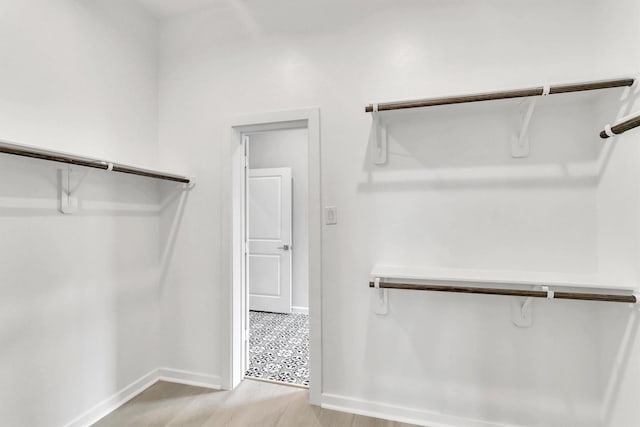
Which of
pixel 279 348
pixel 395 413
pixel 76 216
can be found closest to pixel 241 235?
pixel 76 216

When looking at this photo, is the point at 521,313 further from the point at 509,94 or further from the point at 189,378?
the point at 189,378

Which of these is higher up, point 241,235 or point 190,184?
point 190,184

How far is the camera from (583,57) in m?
1.60

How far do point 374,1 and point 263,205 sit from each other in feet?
8.65

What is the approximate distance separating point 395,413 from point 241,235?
1571 mm

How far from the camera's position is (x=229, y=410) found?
1.94 metres

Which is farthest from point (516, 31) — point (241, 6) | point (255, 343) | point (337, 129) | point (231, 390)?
point (255, 343)

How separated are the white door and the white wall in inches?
4.8

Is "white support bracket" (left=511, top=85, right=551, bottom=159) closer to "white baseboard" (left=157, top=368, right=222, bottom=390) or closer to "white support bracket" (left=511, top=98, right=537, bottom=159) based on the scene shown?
"white support bracket" (left=511, top=98, right=537, bottom=159)

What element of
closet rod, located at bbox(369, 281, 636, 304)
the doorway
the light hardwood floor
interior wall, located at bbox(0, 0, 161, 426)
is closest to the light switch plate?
closet rod, located at bbox(369, 281, 636, 304)

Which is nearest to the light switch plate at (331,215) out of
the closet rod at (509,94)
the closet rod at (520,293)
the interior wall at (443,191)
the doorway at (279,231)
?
the interior wall at (443,191)

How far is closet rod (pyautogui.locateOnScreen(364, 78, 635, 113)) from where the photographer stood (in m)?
1.35

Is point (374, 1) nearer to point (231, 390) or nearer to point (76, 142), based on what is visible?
point (76, 142)

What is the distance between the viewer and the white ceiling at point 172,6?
2.18 m
